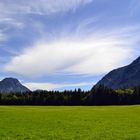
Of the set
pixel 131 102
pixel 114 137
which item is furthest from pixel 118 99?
pixel 114 137

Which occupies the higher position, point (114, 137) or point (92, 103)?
point (92, 103)

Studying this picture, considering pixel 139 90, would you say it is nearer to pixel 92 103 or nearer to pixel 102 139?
pixel 92 103

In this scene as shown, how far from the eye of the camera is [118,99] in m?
196

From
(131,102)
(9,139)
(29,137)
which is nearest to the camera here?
(9,139)

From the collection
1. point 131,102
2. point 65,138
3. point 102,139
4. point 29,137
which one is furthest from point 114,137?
point 131,102

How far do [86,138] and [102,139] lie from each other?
4.84ft

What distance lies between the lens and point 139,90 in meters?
194

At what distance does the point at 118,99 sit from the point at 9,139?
17010 cm

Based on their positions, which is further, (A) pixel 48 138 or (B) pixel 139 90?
(B) pixel 139 90

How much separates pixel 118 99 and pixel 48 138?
553 ft

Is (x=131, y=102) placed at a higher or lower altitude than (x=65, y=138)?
higher

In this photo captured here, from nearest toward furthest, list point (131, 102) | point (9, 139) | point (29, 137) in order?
1. point (9, 139)
2. point (29, 137)
3. point (131, 102)

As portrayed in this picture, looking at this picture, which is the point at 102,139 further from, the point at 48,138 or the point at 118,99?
the point at 118,99

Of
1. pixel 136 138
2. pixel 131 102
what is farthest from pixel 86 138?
pixel 131 102
